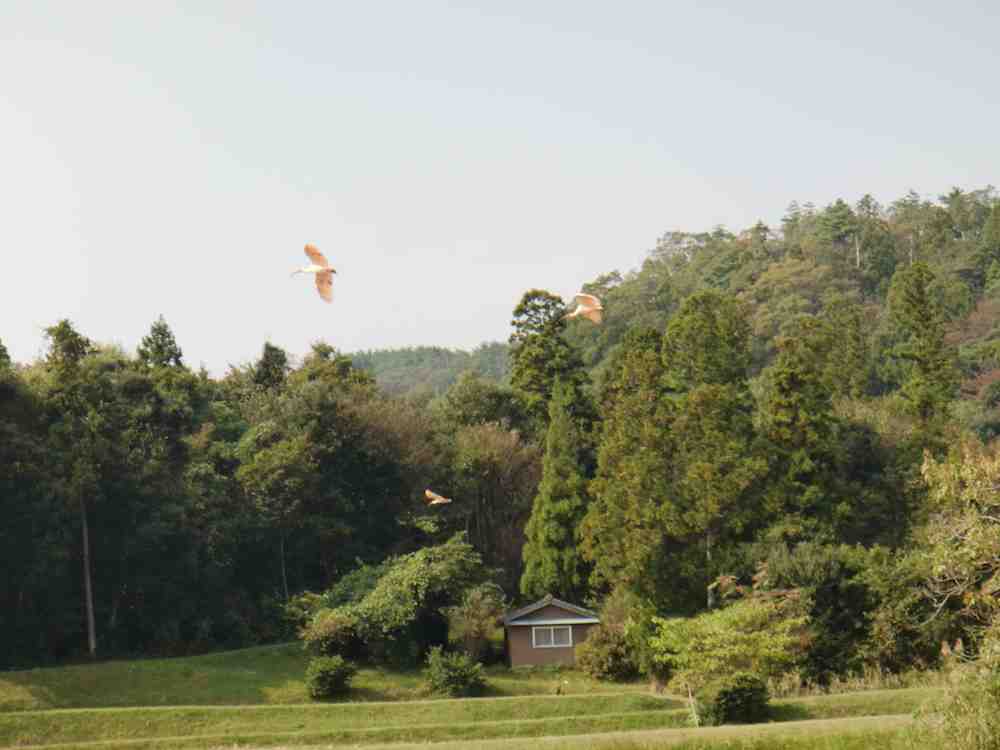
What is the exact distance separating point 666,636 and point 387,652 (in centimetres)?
769

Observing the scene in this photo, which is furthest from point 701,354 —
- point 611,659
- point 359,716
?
point 359,716

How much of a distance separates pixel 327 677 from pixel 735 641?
966cm

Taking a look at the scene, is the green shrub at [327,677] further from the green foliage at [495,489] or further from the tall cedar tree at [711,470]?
the green foliage at [495,489]

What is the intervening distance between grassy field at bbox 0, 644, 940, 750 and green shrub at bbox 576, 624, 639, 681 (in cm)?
94

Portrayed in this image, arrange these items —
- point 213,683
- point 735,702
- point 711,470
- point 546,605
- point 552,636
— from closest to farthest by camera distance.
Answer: point 735,702 → point 213,683 → point 711,470 → point 552,636 → point 546,605

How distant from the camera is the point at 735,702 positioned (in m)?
25.8

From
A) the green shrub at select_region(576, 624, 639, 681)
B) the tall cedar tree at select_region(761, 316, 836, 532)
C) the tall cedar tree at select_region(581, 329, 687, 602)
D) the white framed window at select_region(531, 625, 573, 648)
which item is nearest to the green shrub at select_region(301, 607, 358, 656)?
the white framed window at select_region(531, 625, 573, 648)

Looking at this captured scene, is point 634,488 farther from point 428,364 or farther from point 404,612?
point 428,364

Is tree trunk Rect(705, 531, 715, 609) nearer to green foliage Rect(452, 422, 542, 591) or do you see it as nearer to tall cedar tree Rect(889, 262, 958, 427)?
green foliage Rect(452, 422, 542, 591)

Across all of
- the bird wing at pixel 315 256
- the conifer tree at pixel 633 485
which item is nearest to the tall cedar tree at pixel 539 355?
the conifer tree at pixel 633 485

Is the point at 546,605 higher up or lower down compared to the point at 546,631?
higher up

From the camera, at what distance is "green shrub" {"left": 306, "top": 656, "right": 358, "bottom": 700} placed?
2970cm

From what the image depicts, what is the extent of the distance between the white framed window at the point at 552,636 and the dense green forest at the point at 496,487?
4.82 ft

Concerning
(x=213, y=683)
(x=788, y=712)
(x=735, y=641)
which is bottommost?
(x=788, y=712)
